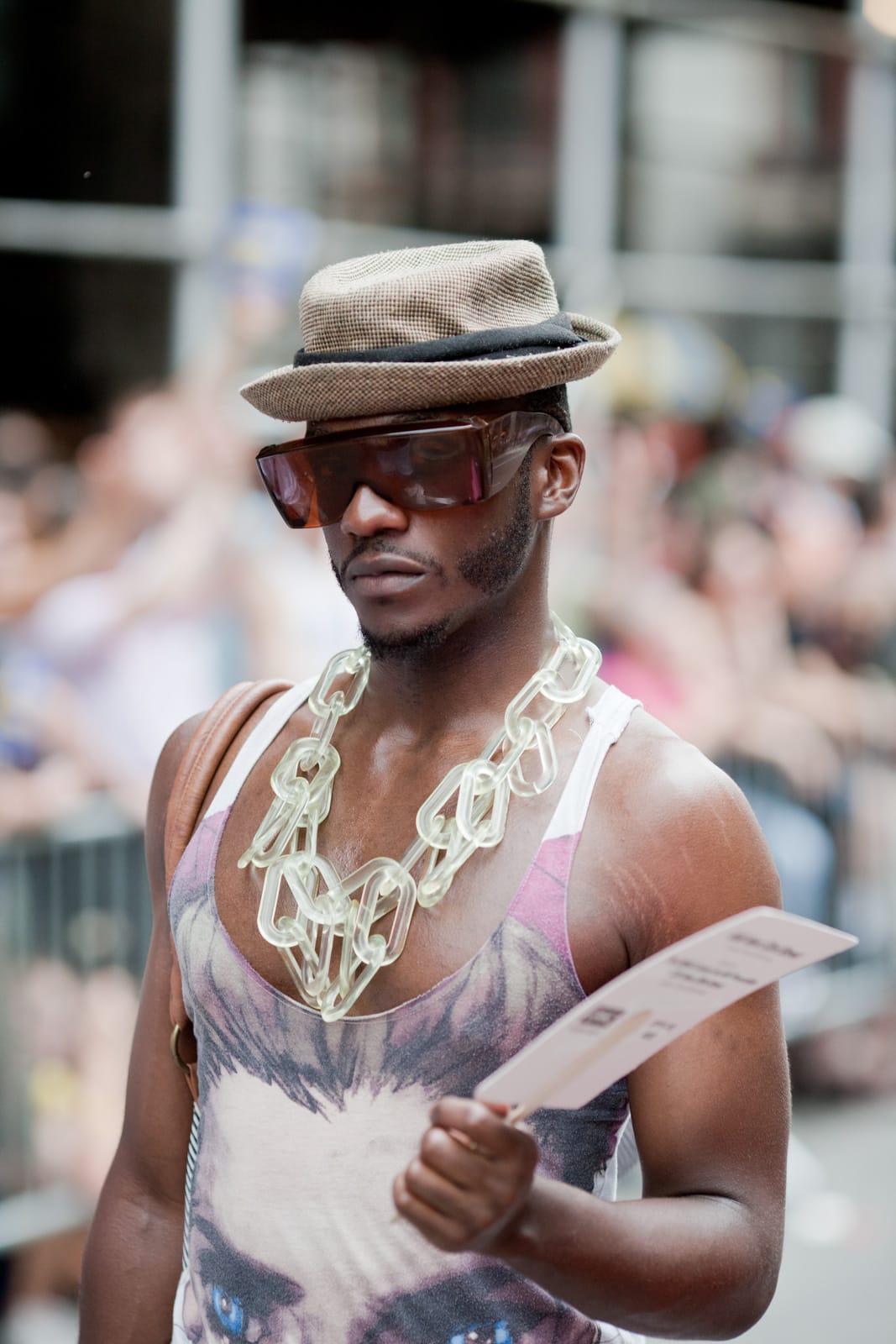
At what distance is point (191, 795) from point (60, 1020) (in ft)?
7.85

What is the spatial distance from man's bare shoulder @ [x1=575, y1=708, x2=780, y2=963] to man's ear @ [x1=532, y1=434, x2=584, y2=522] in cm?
36

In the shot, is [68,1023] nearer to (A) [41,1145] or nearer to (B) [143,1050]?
(A) [41,1145]

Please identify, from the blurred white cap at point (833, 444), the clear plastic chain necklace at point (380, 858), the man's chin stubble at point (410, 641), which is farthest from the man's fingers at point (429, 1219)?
the blurred white cap at point (833, 444)

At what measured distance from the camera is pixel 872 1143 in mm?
6105

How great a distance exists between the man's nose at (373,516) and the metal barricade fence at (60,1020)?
2651 mm

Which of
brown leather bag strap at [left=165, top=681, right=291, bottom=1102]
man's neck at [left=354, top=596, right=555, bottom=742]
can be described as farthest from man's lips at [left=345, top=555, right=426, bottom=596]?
brown leather bag strap at [left=165, top=681, right=291, bottom=1102]

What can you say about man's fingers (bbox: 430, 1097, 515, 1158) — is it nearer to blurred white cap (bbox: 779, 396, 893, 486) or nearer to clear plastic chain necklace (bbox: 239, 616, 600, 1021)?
clear plastic chain necklace (bbox: 239, 616, 600, 1021)

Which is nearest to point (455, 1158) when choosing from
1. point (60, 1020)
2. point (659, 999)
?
point (659, 999)

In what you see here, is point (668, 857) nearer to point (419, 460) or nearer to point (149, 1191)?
point (419, 460)

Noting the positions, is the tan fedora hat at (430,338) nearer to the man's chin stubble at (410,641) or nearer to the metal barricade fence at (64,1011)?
the man's chin stubble at (410,641)

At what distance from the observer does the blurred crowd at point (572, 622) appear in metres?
4.44

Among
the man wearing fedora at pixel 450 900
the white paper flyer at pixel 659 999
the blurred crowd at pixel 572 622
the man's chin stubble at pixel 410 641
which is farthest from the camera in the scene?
the blurred crowd at pixel 572 622

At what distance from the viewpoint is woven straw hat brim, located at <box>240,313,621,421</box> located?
1910 mm

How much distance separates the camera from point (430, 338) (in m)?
1.96
